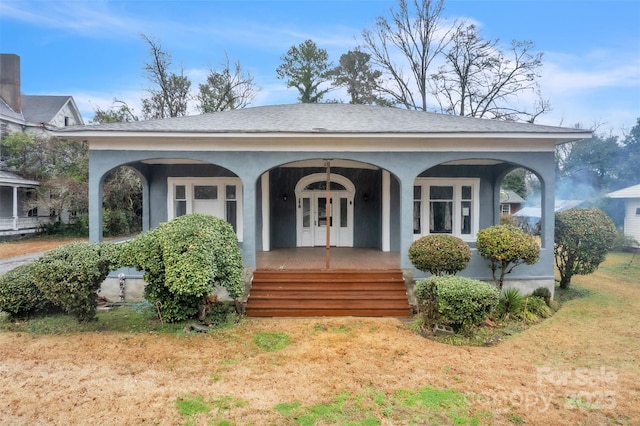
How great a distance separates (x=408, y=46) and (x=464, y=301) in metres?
24.9

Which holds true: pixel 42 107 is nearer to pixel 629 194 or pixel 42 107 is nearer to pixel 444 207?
pixel 444 207

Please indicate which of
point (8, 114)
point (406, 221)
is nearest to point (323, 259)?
point (406, 221)

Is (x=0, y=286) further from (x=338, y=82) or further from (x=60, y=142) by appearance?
(x=338, y=82)

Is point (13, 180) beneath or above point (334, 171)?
above

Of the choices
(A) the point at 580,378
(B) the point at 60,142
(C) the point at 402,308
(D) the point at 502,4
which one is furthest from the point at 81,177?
(D) the point at 502,4

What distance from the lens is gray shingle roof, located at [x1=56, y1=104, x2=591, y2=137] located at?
8125 millimetres

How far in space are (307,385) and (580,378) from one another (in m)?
3.69

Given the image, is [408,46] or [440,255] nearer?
[440,255]

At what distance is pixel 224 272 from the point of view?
21.3 ft

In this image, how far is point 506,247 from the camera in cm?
756

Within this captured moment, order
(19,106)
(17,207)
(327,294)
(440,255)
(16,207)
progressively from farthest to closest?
(19,106)
(17,207)
(16,207)
(327,294)
(440,255)

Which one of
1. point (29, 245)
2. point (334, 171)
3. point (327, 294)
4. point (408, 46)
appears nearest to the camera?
point (327, 294)

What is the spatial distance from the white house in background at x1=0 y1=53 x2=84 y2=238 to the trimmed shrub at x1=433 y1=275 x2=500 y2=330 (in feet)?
63.1

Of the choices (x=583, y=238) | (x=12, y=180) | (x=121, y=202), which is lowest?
(x=583, y=238)
